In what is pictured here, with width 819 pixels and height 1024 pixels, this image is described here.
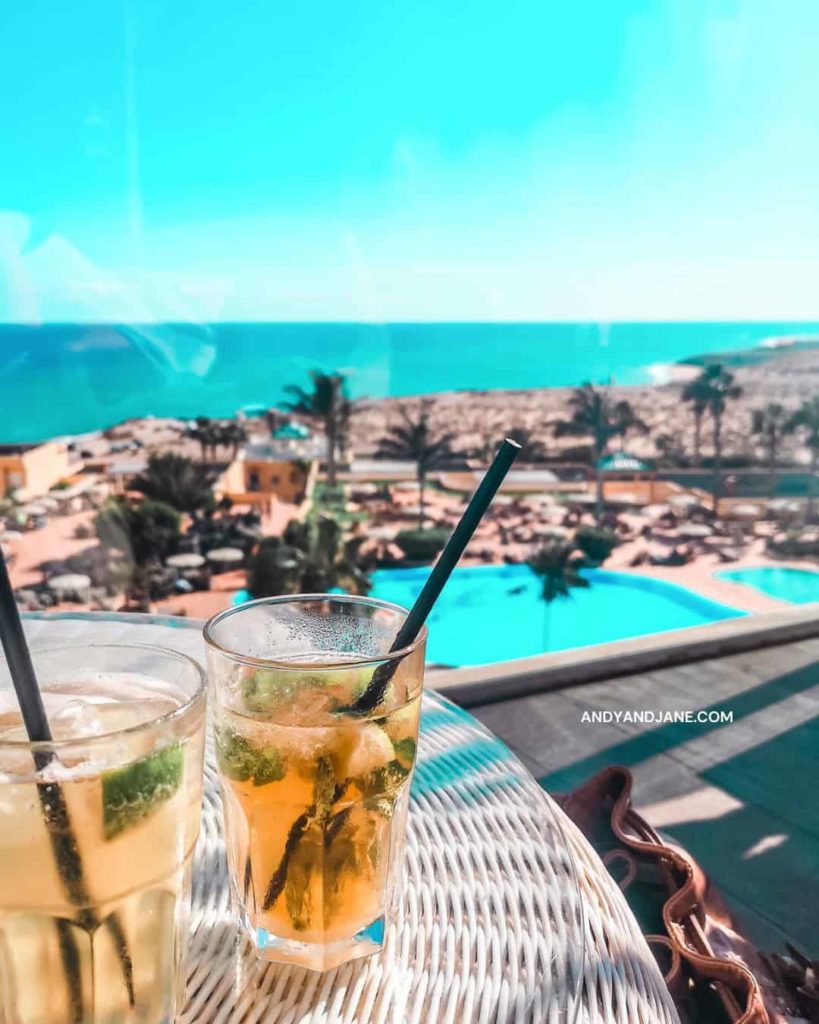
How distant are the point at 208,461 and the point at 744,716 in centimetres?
859

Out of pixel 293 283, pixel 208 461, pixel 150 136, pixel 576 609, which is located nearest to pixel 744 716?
pixel 576 609

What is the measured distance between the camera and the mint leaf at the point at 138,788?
0.47 meters

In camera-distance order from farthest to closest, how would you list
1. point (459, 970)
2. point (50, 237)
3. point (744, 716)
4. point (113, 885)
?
point (50, 237)
point (744, 716)
point (459, 970)
point (113, 885)

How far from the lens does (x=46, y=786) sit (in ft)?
1.48

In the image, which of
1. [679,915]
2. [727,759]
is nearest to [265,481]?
[727,759]

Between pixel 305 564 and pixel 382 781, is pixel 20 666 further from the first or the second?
pixel 305 564

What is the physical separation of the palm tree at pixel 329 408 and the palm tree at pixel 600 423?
311 centimetres

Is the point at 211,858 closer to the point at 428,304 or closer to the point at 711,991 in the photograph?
the point at 711,991

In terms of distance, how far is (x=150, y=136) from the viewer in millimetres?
17297

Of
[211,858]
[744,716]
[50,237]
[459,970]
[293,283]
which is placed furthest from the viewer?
[293,283]

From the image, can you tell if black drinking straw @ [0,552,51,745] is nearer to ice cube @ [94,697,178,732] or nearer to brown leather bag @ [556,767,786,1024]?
ice cube @ [94,697,178,732]

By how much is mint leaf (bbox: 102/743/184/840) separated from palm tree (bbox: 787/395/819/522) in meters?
11.4
